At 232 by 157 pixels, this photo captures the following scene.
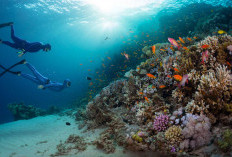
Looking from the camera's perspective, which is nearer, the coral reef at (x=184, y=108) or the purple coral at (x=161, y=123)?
the coral reef at (x=184, y=108)

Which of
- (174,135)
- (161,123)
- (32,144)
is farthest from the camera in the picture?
(32,144)

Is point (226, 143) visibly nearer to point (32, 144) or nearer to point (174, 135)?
point (174, 135)

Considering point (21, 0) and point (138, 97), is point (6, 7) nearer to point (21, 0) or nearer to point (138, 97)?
point (21, 0)

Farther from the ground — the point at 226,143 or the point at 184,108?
the point at 226,143

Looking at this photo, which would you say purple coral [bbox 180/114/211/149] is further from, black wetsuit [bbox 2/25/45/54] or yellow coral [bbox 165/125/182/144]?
black wetsuit [bbox 2/25/45/54]

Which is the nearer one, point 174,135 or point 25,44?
point 174,135

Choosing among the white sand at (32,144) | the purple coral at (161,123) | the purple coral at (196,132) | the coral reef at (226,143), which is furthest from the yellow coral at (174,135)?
the white sand at (32,144)

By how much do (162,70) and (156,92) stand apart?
3.90 feet

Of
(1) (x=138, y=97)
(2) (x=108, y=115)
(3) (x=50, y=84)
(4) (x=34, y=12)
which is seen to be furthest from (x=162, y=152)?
(4) (x=34, y=12)

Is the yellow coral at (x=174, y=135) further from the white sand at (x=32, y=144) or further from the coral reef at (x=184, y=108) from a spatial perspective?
the white sand at (x=32, y=144)

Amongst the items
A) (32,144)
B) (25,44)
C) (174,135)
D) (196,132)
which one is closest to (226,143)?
(196,132)

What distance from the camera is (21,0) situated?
18031mm

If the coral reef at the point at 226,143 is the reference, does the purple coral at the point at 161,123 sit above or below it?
below

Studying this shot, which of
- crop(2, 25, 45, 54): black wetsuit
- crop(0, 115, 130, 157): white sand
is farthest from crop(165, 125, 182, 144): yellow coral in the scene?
crop(2, 25, 45, 54): black wetsuit
